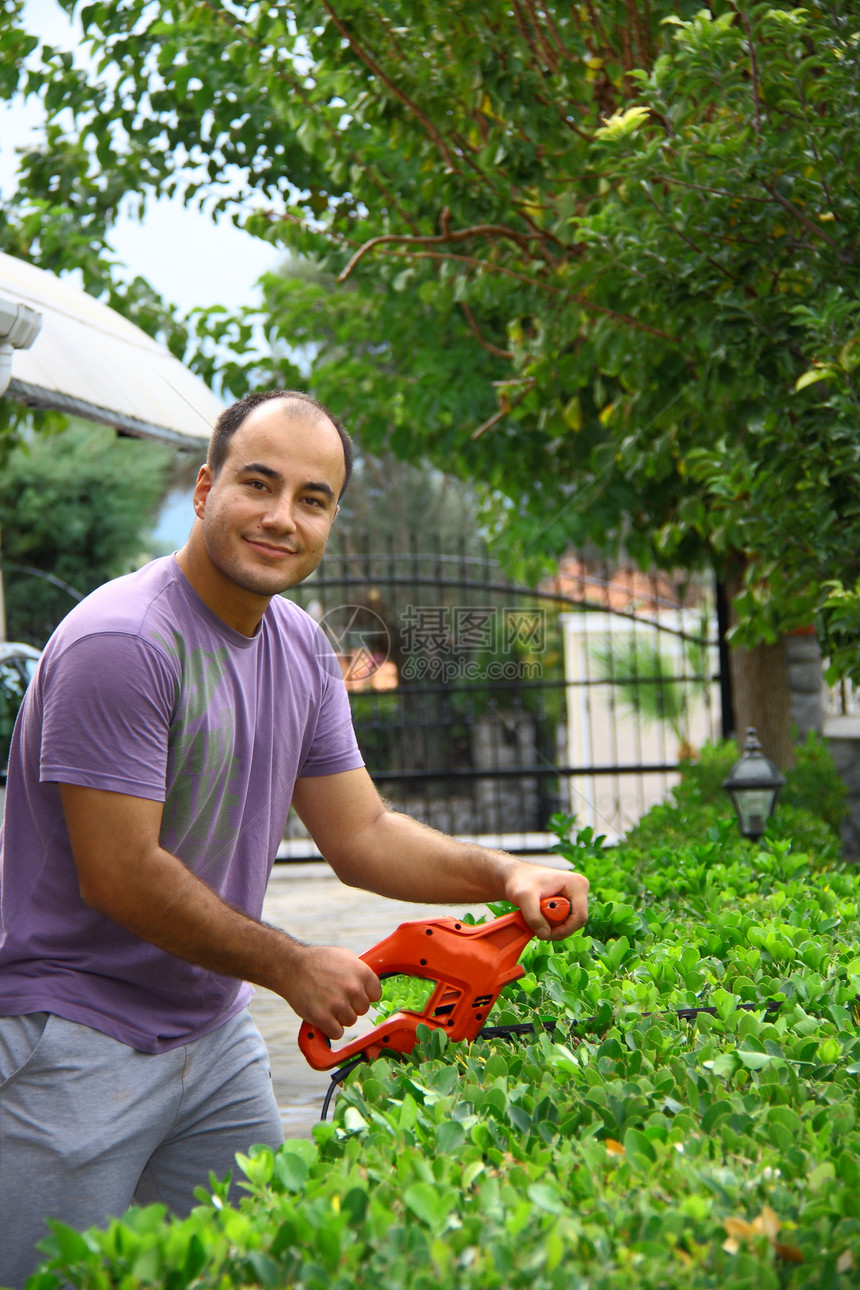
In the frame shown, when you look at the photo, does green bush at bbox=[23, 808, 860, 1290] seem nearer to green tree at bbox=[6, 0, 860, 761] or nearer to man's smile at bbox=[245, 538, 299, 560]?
man's smile at bbox=[245, 538, 299, 560]

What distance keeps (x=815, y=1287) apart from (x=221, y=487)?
4.38 feet

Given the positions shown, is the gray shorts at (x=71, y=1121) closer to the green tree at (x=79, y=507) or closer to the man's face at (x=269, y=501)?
the man's face at (x=269, y=501)

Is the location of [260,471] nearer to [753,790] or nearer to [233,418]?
[233,418]

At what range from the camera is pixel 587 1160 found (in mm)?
1235

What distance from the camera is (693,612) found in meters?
10.0

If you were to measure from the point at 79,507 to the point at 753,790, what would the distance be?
12.5 metres

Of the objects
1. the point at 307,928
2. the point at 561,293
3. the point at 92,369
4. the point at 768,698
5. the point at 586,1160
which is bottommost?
the point at 307,928

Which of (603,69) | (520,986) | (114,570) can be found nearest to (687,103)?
(603,69)

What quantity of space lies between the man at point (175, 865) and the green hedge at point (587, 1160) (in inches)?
8.0

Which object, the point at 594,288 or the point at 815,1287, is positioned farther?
the point at 594,288

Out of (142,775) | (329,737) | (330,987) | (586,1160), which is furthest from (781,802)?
(586,1160)

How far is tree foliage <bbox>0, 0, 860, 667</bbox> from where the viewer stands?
3234mm

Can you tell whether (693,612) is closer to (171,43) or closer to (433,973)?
(171,43)

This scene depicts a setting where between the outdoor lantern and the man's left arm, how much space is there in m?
2.68
